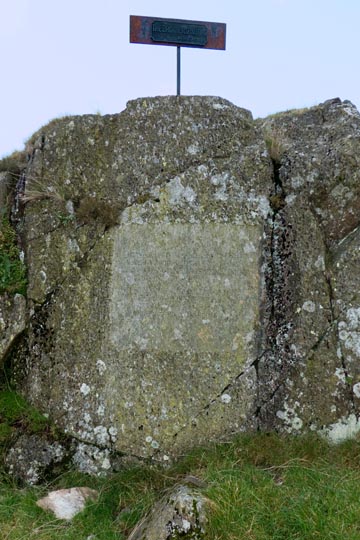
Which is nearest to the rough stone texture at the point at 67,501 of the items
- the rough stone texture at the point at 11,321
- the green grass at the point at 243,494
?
the green grass at the point at 243,494

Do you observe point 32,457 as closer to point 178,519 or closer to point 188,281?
point 178,519

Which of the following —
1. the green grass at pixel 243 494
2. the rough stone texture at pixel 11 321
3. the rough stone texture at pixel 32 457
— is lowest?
the rough stone texture at pixel 32 457

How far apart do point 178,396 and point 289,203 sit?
73.2 inches

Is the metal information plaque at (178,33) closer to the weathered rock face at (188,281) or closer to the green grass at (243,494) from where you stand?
the weathered rock face at (188,281)

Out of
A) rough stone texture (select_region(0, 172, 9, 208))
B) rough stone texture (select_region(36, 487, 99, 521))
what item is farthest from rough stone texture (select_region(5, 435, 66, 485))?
rough stone texture (select_region(0, 172, 9, 208))

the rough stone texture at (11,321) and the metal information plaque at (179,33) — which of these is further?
the metal information plaque at (179,33)

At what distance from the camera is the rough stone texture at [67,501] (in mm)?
5004

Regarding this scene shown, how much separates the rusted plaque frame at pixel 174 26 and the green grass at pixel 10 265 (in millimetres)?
2141

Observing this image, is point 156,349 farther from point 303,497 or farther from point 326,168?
point 326,168

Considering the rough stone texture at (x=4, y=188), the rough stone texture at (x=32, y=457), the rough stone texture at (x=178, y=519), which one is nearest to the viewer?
the rough stone texture at (x=178, y=519)

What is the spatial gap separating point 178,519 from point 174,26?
14.7 ft

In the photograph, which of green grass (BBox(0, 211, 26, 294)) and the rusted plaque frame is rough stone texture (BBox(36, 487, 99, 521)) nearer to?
green grass (BBox(0, 211, 26, 294))

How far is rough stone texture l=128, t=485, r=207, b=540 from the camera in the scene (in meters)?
4.26

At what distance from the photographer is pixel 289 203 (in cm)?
590
